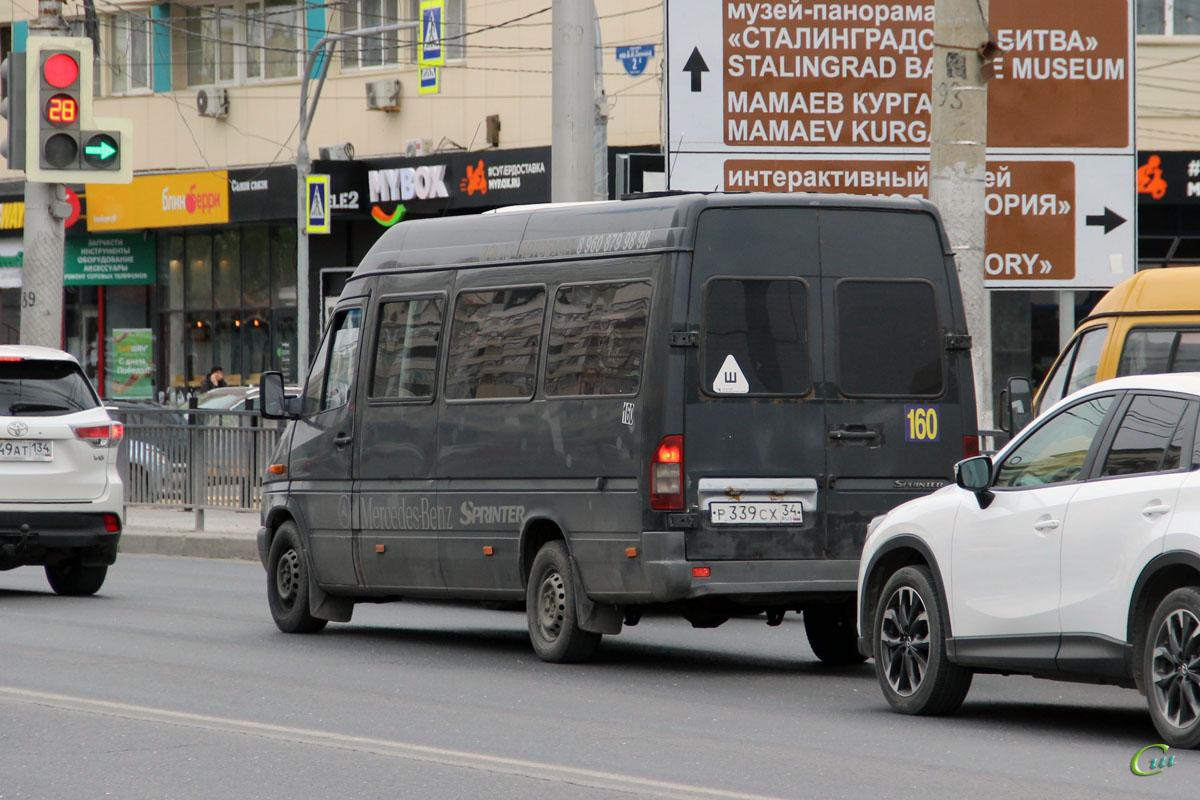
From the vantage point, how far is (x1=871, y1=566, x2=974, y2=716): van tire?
356 inches

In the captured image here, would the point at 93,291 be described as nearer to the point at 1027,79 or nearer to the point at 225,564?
the point at 225,564

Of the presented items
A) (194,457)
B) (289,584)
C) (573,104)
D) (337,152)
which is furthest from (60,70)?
(337,152)

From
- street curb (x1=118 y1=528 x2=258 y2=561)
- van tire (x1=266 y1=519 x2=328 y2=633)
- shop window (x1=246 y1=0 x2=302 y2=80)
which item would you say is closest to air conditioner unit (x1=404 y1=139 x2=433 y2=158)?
shop window (x1=246 y1=0 x2=302 y2=80)

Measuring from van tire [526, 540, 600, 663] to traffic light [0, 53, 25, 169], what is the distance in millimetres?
9443

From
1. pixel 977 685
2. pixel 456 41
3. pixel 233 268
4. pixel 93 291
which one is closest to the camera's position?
pixel 977 685

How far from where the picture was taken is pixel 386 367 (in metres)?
12.7

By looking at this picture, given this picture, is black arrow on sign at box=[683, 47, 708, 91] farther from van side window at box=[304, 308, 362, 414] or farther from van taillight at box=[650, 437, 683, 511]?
van taillight at box=[650, 437, 683, 511]

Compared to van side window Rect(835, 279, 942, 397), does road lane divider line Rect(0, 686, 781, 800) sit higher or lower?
lower

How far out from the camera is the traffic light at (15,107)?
18.8m

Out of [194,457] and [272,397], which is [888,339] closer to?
[272,397]

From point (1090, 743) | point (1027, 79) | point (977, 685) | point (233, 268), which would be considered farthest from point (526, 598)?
point (233, 268)

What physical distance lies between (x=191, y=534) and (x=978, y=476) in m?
13.8

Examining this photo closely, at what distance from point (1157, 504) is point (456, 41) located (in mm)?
27078

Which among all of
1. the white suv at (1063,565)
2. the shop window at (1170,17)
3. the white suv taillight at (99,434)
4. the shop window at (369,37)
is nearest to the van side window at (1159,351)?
the white suv at (1063,565)
